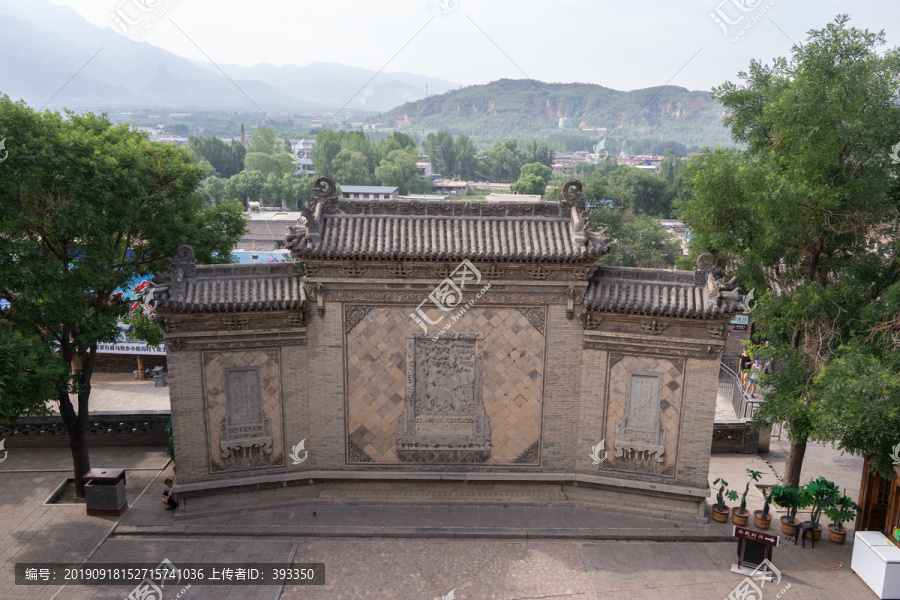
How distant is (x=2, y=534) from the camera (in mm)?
14227

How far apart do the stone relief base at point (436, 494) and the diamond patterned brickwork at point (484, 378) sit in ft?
2.44

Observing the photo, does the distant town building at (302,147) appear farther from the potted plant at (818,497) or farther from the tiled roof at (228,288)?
the potted plant at (818,497)

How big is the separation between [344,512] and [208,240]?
26.3 ft

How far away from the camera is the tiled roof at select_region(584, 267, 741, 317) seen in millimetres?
13797

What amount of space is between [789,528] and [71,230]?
1646 cm

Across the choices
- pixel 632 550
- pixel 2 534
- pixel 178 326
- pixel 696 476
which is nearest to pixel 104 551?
pixel 2 534

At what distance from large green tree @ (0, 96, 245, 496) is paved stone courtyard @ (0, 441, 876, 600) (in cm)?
209

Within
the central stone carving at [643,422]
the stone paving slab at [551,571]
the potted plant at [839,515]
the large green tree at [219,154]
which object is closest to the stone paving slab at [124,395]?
the stone paving slab at [551,571]

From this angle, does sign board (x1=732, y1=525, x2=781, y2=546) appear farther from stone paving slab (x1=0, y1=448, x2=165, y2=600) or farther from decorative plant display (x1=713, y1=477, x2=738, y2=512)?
stone paving slab (x1=0, y1=448, x2=165, y2=600)

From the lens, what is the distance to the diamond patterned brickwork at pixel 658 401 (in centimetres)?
1455

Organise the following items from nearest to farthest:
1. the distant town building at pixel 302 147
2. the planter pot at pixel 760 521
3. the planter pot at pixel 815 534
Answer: the planter pot at pixel 815 534
the planter pot at pixel 760 521
the distant town building at pixel 302 147

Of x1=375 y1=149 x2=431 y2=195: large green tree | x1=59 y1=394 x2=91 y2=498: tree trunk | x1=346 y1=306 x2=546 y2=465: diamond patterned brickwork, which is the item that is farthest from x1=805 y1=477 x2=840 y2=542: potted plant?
x1=375 y1=149 x2=431 y2=195: large green tree

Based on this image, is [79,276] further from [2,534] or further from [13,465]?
[13,465]

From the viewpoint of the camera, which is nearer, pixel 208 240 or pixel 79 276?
pixel 79 276
